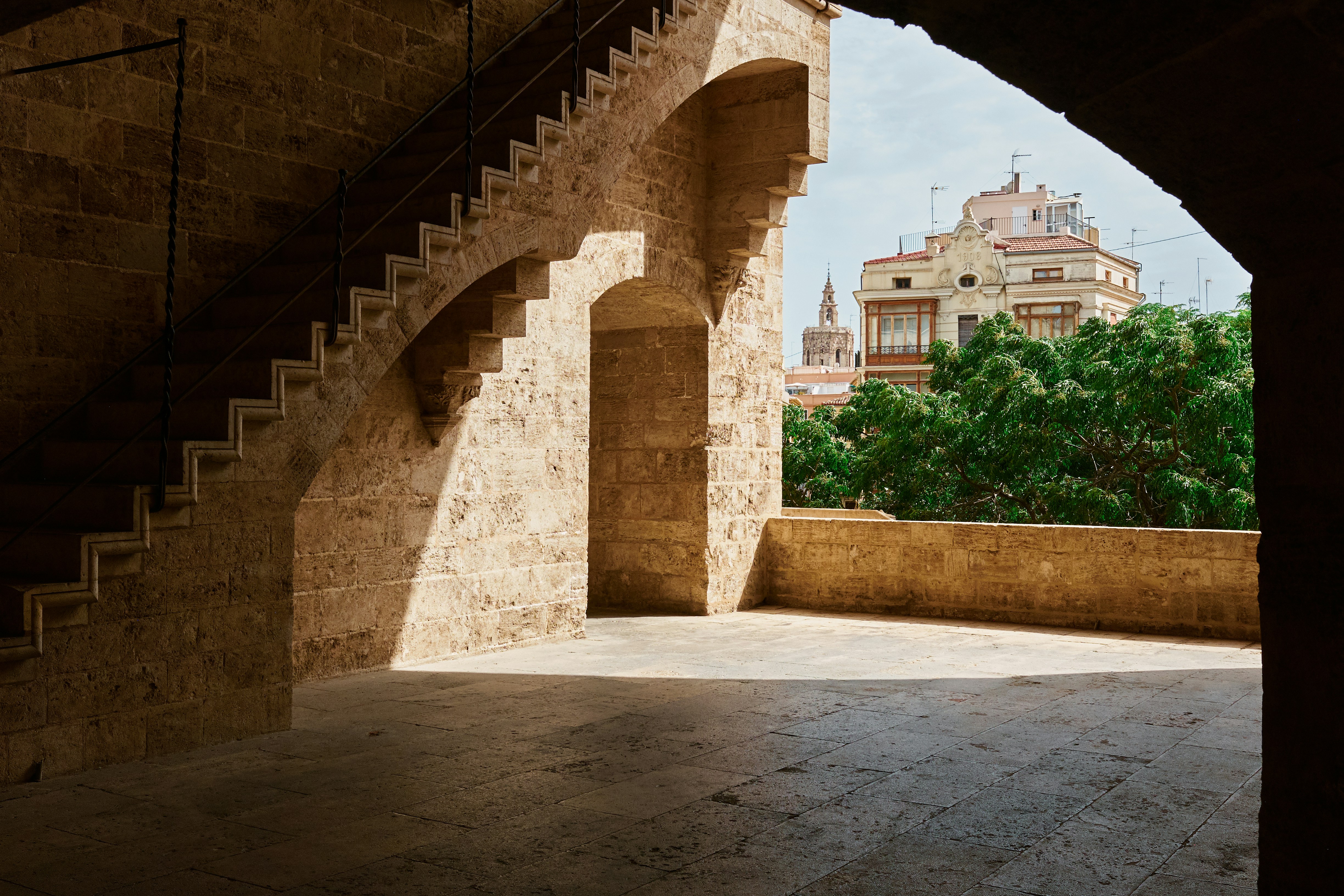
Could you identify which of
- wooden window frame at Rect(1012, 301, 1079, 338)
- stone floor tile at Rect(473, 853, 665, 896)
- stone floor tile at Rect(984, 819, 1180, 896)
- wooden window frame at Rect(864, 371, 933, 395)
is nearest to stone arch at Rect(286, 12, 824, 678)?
stone floor tile at Rect(473, 853, 665, 896)

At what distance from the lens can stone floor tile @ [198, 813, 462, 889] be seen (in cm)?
393

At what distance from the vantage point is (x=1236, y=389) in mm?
16531

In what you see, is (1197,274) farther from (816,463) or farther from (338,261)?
(338,261)

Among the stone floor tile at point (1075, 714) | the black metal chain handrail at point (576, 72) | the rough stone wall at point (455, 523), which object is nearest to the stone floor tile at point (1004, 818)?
the stone floor tile at point (1075, 714)

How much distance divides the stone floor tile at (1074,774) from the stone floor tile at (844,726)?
903 mm

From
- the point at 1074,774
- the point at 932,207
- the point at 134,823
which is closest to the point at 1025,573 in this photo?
the point at 1074,774

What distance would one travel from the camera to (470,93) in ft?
22.9

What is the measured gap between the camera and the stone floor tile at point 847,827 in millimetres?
4254

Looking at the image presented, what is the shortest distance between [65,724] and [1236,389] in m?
15.5

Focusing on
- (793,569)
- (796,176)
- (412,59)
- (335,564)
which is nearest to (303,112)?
(412,59)

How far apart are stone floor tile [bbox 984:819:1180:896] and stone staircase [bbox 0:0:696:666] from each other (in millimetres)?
3775

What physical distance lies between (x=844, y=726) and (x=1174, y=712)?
6.42 ft

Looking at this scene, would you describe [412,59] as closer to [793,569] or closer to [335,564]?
[335,564]

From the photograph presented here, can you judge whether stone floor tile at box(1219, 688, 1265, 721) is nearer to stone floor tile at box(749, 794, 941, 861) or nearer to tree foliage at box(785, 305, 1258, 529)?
stone floor tile at box(749, 794, 941, 861)
